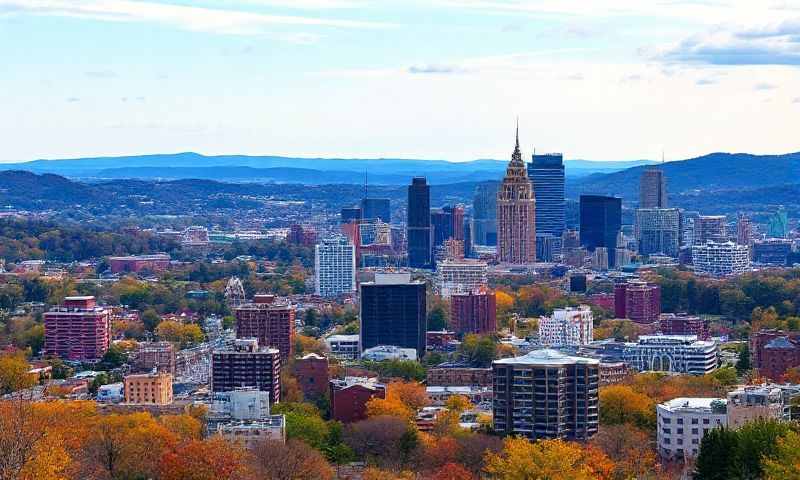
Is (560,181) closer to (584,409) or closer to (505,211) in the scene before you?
(505,211)

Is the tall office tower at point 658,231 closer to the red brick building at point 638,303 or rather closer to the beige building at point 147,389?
the red brick building at point 638,303

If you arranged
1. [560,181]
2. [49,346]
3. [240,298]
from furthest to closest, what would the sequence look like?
[560,181] → [240,298] → [49,346]

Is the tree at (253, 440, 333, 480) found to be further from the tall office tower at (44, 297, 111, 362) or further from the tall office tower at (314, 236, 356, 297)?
the tall office tower at (314, 236, 356, 297)

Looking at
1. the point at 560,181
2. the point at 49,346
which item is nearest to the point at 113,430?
the point at 49,346

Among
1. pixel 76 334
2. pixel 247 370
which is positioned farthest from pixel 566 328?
pixel 247 370

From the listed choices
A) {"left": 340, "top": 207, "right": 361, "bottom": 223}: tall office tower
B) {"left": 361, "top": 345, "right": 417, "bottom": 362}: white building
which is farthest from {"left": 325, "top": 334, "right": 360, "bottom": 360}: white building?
{"left": 340, "top": 207, "right": 361, "bottom": 223}: tall office tower

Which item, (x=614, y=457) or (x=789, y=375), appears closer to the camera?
(x=614, y=457)

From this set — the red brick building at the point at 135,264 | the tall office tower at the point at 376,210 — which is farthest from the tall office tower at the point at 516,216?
the tall office tower at the point at 376,210
